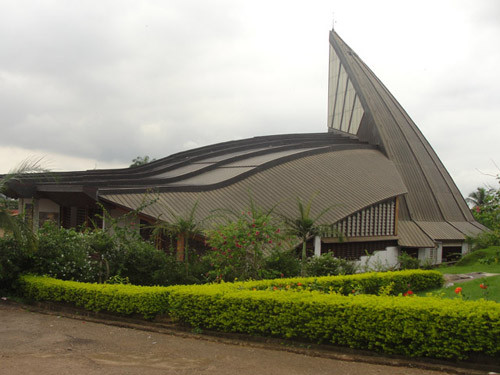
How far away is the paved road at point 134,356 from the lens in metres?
6.21

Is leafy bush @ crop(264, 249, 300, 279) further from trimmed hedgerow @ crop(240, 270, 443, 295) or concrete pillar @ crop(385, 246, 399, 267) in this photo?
concrete pillar @ crop(385, 246, 399, 267)

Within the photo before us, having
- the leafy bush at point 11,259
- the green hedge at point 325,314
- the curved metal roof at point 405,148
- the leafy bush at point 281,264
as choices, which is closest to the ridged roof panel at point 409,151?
the curved metal roof at point 405,148

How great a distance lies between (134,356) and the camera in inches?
273

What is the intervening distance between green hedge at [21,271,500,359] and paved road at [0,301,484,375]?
409 mm

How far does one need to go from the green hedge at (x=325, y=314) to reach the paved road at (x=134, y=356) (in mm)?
409

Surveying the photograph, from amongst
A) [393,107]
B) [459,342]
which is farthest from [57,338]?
[393,107]

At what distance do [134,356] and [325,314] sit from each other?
9.44 ft

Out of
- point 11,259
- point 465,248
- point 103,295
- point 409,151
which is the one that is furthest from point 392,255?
point 11,259

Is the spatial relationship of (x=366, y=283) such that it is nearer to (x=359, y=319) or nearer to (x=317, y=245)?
(x=359, y=319)

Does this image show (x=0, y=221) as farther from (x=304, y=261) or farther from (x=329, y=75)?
(x=329, y=75)

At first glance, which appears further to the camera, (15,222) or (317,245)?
(317,245)

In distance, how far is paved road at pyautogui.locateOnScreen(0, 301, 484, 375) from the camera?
6215mm

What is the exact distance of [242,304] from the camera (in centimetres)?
808

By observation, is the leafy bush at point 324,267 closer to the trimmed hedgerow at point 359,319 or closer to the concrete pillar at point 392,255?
the trimmed hedgerow at point 359,319
